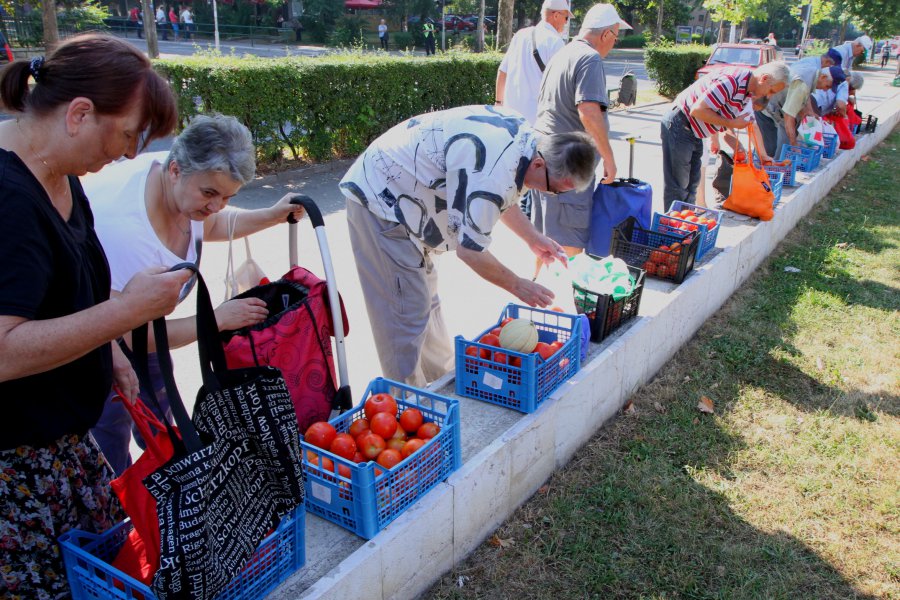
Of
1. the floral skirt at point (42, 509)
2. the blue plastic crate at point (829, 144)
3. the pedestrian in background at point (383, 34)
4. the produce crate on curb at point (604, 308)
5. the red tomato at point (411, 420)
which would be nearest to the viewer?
the floral skirt at point (42, 509)

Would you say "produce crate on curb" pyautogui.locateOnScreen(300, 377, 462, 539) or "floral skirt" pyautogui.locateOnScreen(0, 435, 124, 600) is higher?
"floral skirt" pyautogui.locateOnScreen(0, 435, 124, 600)

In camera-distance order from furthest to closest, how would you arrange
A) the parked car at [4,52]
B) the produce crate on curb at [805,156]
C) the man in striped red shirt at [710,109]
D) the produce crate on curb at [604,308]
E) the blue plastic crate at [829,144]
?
the parked car at [4,52]
the blue plastic crate at [829,144]
the produce crate on curb at [805,156]
the man in striped red shirt at [710,109]
the produce crate on curb at [604,308]

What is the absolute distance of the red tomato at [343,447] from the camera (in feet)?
8.26

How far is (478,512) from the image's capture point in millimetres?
2934

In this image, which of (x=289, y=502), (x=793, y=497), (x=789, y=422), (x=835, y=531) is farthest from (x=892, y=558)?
(x=289, y=502)

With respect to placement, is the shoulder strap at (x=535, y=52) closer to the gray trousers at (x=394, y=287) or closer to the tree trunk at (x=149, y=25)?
the gray trousers at (x=394, y=287)

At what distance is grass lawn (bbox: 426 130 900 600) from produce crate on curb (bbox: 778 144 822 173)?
4.02 m

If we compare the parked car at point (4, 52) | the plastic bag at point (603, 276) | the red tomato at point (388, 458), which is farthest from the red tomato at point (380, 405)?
the parked car at point (4, 52)

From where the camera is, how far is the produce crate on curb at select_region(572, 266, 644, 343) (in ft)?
13.0

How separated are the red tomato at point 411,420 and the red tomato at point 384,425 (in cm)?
6

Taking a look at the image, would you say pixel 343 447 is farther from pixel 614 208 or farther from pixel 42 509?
pixel 614 208

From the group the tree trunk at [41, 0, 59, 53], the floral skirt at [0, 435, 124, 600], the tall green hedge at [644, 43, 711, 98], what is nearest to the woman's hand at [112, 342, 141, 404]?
the floral skirt at [0, 435, 124, 600]

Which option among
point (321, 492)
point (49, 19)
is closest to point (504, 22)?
point (49, 19)

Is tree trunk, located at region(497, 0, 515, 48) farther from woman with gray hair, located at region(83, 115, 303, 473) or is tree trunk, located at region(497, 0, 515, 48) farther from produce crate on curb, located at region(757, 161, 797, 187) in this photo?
woman with gray hair, located at region(83, 115, 303, 473)
